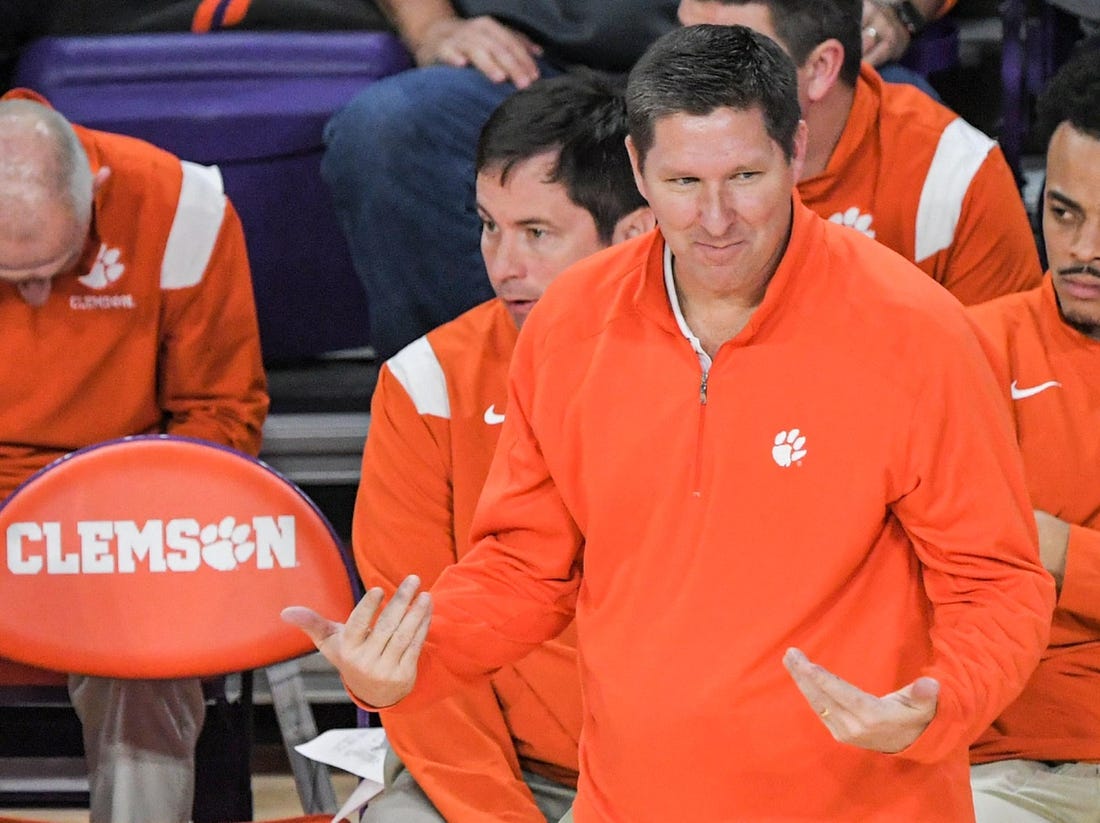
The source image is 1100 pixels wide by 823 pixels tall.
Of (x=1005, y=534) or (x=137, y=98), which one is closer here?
(x=1005, y=534)

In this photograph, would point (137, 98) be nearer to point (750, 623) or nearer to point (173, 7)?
point (173, 7)

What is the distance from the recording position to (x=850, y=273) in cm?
167

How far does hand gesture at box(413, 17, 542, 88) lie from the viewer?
3150mm

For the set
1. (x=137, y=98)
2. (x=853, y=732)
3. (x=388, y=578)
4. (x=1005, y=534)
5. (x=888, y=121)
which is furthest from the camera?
(x=137, y=98)

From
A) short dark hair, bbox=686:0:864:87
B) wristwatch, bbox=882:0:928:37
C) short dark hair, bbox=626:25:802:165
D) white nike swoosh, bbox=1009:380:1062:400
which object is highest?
short dark hair, bbox=626:25:802:165

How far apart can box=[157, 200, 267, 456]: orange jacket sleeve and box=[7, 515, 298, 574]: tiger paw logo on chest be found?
0.70m

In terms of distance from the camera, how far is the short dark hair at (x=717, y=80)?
1.62 metres

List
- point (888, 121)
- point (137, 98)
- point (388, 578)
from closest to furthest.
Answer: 1. point (388, 578)
2. point (888, 121)
3. point (137, 98)

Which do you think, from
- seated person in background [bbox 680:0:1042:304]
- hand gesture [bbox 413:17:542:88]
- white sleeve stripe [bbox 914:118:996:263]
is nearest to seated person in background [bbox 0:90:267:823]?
hand gesture [bbox 413:17:542:88]

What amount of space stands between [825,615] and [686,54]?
1.79ft

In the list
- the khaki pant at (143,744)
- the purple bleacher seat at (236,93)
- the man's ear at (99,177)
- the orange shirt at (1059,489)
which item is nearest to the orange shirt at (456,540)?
the khaki pant at (143,744)

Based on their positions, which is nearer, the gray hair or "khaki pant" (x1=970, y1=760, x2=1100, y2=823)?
"khaki pant" (x1=970, y1=760, x2=1100, y2=823)

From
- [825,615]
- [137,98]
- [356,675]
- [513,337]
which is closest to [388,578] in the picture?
[513,337]

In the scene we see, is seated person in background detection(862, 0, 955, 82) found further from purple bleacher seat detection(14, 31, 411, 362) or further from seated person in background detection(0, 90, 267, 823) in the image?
seated person in background detection(0, 90, 267, 823)
